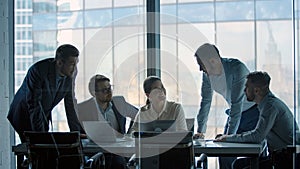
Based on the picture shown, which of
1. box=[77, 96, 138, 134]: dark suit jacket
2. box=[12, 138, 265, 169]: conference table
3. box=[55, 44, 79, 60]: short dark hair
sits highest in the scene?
box=[55, 44, 79, 60]: short dark hair

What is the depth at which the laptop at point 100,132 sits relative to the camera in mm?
3604

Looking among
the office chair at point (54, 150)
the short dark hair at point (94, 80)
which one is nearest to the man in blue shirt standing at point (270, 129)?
the office chair at point (54, 150)

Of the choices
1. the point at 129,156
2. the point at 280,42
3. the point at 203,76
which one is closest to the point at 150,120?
the point at 129,156

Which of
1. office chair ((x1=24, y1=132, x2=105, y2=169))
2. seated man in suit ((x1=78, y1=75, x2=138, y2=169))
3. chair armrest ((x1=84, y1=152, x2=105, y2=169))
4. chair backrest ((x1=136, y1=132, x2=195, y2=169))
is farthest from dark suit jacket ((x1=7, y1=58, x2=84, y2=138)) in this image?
chair backrest ((x1=136, y1=132, x2=195, y2=169))

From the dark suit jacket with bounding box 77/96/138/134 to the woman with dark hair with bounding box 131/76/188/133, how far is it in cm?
14

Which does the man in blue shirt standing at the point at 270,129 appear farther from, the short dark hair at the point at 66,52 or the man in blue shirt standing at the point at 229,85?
the short dark hair at the point at 66,52

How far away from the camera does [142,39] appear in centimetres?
446

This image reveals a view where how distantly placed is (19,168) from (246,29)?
92.4 inches

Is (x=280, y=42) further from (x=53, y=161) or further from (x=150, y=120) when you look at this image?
(x=53, y=161)

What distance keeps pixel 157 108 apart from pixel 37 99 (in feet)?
3.51

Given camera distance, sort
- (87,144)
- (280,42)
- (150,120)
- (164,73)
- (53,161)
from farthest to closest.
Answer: (164,73)
(280,42)
(150,120)
(87,144)
(53,161)

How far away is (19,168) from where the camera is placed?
361 centimetres

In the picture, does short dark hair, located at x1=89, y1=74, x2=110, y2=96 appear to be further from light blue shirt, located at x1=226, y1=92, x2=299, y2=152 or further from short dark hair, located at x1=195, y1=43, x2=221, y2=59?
light blue shirt, located at x1=226, y1=92, x2=299, y2=152

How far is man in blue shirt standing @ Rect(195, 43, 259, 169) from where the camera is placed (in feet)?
12.1
